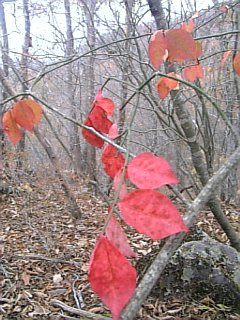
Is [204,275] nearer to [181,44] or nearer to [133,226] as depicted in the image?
[181,44]

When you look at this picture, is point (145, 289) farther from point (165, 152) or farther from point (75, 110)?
point (75, 110)

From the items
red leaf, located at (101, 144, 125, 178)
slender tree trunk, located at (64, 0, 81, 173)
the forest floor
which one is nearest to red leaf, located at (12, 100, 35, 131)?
red leaf, located at (101, 144, 125, 178)

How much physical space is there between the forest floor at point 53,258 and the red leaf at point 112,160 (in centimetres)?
44

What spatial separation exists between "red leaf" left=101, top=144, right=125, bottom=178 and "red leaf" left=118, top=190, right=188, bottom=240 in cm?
28

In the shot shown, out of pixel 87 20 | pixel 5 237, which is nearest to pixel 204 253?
pixel 5 237

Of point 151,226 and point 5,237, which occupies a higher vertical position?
point 151,226

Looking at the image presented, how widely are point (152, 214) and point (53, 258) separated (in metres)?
2.05

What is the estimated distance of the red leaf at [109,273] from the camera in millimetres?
509

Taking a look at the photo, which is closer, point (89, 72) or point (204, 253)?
point (204, 253)

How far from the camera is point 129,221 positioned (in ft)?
1.70

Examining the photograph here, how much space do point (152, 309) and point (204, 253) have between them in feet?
1.03

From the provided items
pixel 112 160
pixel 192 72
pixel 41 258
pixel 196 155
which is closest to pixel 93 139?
pixel 112 160

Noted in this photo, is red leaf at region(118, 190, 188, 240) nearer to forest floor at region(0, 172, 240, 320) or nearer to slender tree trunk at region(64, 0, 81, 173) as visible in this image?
forest floor at region(0, 172, 240, 320)

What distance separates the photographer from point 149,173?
1.86ft
